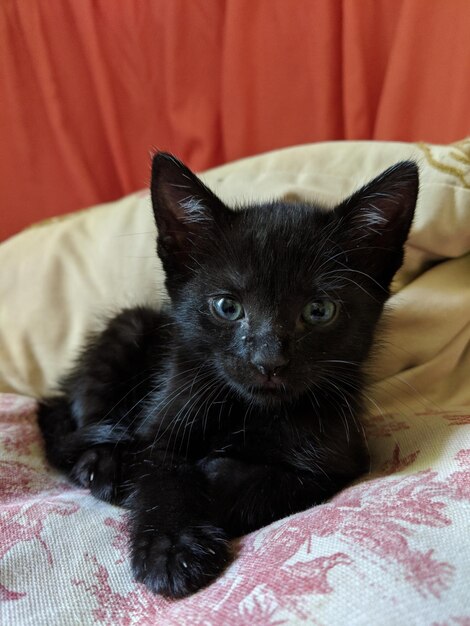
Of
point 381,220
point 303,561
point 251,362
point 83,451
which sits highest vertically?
point 381,220

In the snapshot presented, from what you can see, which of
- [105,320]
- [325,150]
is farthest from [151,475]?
[325,150]

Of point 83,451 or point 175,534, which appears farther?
point 83,451

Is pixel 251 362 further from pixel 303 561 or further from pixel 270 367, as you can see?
pixel 303 561

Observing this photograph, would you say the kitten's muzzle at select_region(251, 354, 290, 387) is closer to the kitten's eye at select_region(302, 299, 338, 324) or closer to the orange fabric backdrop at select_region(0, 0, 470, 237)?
the kitten's eye at select_region(302, 299, 338, 324)

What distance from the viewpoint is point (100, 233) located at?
177 cm

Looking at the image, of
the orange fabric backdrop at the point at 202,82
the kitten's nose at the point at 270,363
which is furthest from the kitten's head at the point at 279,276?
the orange fabric backdrop at the point at 202,82

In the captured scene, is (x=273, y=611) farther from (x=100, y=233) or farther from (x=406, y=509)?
(x=100, y=233)

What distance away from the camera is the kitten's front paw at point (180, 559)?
0.85 m

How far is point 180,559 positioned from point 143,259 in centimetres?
99

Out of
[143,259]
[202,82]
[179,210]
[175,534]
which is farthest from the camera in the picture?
[202,82]

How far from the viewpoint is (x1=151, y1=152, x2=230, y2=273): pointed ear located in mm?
1123

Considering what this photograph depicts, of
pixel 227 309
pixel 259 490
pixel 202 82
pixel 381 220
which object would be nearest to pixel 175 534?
pixel 259 490

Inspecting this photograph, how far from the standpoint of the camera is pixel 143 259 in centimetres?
169

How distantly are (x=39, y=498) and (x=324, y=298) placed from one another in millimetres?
666
